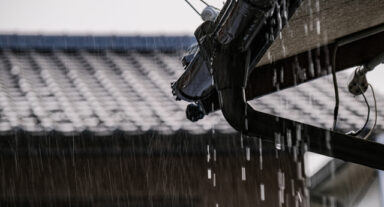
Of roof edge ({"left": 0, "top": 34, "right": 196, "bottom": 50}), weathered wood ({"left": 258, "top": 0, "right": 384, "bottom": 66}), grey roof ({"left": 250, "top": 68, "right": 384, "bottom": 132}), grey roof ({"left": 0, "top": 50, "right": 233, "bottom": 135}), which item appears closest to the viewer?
weathered wood ({"left": 258, "top": 0, "right": 384, "bottom": 66})

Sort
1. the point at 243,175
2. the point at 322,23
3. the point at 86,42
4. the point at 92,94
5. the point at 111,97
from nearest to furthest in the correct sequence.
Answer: the point at 322,23 < the point at 243,175 < the point at 111,97 < the point at 92,94 < the point at 86,42

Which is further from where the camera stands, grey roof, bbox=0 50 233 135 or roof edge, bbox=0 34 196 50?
roof edge, bbox=0 34 196 50

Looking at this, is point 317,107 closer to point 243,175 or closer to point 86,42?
point 243,175

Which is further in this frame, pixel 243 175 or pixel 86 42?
pixel 86 42

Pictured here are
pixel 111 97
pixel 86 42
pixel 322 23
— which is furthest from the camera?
pixel 86 42

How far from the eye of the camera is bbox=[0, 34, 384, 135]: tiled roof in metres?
6.59

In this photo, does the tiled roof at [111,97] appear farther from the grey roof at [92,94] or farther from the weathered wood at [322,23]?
the weathered wood at [322,23]

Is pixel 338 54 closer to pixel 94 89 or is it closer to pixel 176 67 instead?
pixel 94 89

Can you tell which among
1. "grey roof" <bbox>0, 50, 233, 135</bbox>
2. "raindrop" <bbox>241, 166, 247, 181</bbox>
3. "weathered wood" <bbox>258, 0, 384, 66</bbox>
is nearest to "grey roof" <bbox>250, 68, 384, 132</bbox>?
"raindrop" <bbox>241, 166, 247, 181</bbox>

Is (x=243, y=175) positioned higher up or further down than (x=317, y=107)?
further down

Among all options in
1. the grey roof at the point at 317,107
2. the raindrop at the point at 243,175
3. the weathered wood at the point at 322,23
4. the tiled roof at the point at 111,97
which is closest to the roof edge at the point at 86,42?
the tiled roof at the point at 111,97

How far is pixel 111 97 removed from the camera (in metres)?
7.69

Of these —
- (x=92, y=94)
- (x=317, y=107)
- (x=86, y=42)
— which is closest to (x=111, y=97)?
(x=92, y=94)

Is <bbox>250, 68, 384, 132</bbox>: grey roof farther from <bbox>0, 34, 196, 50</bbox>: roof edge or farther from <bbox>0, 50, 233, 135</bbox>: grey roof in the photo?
<bbox>0, 34, 196, 50</bbox>: roof edge
